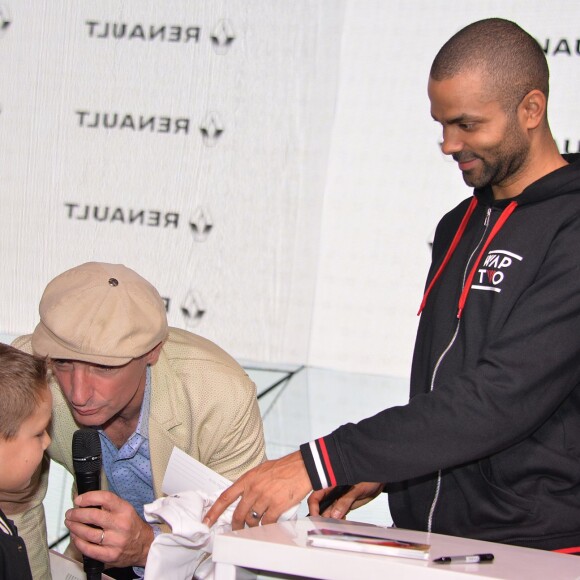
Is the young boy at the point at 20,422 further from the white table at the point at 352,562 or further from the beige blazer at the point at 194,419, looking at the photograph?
the white table at the point at 352,562

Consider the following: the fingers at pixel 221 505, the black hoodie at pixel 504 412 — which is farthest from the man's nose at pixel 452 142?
the fingers at pixel 221 505

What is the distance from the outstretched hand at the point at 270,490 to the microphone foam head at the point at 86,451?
0.24 m

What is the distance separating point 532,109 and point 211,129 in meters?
1.46

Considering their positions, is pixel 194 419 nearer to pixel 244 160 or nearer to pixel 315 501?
pixel 315 501

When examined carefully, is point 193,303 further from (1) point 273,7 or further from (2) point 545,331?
(2) point 545,331

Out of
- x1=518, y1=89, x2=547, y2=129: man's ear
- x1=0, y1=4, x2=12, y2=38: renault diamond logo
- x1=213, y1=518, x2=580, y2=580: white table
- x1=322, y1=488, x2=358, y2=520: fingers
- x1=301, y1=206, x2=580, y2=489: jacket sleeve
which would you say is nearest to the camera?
x1=213, y1=518, x2=580, y2=580: white table

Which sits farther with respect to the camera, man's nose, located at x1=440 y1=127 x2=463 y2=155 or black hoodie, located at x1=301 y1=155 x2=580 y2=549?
man's nose, located at x1=440 y1=127 x2=463 y2=155

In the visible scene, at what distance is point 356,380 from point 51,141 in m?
1.15

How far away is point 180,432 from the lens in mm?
1688

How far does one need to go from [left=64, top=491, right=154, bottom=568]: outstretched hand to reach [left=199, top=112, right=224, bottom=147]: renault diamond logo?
1.46 meters

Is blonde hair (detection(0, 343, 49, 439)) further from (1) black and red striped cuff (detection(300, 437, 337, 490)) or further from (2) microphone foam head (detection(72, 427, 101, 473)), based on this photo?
(1) black and red striped cuff (detection(300, 437, 337, 490))

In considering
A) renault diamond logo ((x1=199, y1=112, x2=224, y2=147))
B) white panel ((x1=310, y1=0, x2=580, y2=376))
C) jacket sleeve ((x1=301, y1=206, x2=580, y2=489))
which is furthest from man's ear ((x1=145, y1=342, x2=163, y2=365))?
renault diamond logo ((x1=199, y1=112, x2=224, y2=147))

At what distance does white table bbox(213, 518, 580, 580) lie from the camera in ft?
3.27

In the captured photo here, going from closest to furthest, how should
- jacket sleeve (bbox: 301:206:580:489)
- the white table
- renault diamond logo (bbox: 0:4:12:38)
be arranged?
the white table
jacket sleeve (bbox: 301:206:580:489)
renault diamond logo (bbox: 0:4:12:38)
